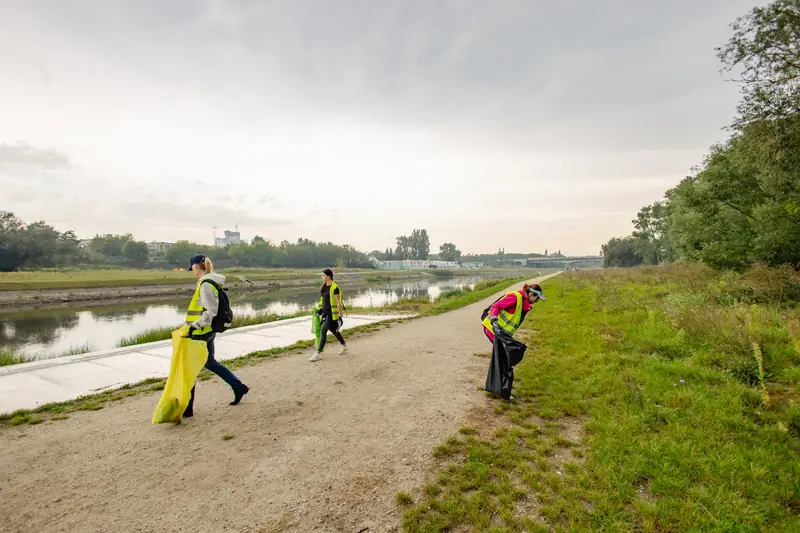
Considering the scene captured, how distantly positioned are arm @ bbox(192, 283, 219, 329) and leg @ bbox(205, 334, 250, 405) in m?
0.31

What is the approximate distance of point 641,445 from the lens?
3.76 m

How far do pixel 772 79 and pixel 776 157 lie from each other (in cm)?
233

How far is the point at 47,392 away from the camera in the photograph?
226 inches

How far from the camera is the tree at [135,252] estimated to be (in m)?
100

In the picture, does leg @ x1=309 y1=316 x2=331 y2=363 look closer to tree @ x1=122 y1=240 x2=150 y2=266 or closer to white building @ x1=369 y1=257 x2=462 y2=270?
tree @ x1=122 y1=240 x2=150 y2=266

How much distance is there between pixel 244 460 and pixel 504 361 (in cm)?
367

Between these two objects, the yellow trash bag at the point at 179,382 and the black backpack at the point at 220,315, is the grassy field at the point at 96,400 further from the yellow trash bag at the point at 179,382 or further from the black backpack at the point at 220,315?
the black backpack at the point at 220,315

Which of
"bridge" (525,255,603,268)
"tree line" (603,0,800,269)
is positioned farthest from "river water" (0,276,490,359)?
"bridge" (525,255,603,268)

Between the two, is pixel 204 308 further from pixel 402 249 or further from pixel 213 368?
pixel 402 249

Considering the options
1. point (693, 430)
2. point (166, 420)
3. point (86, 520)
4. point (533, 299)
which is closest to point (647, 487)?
point (693, 430)

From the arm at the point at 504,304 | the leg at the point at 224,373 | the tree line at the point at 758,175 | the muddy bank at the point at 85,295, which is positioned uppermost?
the tree line at the point at 758,175

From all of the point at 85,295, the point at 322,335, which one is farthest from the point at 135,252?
the point at 322,335

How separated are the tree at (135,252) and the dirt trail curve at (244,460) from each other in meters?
118

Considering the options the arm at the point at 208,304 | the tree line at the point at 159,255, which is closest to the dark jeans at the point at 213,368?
the arm at the point at 208,304
